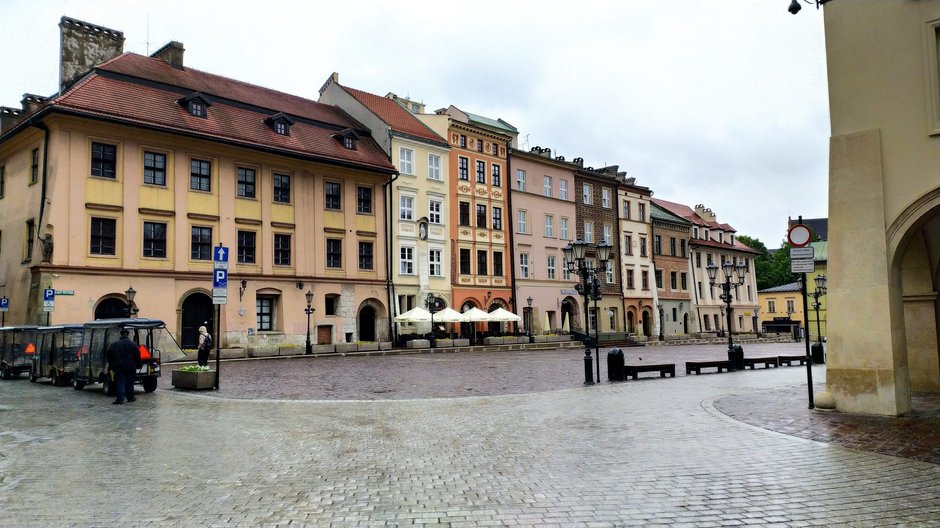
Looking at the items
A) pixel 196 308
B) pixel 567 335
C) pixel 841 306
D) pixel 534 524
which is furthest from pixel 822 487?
pixel 567 335

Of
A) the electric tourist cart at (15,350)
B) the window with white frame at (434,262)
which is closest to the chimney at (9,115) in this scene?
the electric tourist cart at (15,350)

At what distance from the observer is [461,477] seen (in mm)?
7781

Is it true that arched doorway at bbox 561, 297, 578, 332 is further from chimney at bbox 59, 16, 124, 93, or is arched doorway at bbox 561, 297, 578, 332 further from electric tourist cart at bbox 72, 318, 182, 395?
electric tourist cart at bbox 72, 318, 182, 395

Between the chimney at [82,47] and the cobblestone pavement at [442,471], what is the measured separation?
28223 millimetres

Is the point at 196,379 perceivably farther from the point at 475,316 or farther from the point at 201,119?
the point at 475,316

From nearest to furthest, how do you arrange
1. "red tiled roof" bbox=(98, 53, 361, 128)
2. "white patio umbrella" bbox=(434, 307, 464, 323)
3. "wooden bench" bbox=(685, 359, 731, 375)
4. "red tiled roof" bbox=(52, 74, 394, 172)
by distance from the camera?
"wooden bench" bbox=(685, 359, 731, 375) < "red tiled roof" bbox=(52, 74, 394, 172) < "red tiled roof" bbox=(98, 53, 361, 128) < "white patio umbrella" bbox=(434, 307, 464, 323)

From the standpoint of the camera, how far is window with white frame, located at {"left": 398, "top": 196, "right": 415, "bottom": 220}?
4462 centimetres

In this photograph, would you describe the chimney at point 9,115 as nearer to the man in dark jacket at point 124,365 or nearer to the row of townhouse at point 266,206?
the row of townhouse at point 266,206

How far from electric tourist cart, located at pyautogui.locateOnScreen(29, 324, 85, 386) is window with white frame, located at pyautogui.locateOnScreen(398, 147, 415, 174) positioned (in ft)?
89.2

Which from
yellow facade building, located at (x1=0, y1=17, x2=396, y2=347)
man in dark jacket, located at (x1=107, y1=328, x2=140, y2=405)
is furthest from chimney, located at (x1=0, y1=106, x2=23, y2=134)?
man in dark jacket, located at (x1=107, y1=328, x2=140, y2=405)

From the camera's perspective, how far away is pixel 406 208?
45.1 m

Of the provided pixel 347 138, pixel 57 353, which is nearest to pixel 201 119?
pixel 347 138

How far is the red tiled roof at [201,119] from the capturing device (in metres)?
31.0

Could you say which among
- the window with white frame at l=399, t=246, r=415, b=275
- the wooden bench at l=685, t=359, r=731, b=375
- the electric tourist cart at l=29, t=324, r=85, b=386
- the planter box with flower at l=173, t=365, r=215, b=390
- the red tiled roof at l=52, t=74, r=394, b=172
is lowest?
the wooden bench at l=685, t=359, r=731, b=375
